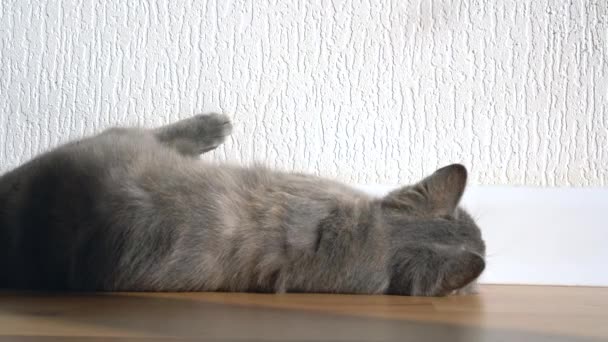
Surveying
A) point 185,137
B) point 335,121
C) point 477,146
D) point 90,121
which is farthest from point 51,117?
point 477,146

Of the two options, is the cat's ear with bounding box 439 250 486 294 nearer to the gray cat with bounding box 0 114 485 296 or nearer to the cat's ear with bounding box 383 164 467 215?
the gray cat with bounding box 0 114 485 296

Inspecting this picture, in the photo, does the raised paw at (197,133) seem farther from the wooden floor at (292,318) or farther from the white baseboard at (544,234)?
the white baseboard at (544,234)

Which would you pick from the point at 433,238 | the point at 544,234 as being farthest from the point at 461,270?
the point at 544,234

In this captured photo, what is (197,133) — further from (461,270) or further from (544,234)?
(544,234)

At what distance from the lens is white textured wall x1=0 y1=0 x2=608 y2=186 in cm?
174

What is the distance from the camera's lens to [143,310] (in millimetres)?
1122

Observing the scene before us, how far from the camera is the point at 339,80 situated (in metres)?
1.76

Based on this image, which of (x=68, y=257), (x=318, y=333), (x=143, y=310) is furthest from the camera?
(x=68, y=257)

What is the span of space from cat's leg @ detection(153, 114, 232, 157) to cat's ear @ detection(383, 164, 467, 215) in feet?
1.42

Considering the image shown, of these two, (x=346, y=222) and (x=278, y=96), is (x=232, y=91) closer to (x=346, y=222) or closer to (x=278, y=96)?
(x=278, y=96)

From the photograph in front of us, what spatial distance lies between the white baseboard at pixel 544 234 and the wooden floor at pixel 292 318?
266mm

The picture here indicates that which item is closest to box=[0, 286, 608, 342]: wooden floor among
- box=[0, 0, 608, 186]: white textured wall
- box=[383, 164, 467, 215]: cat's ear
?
box=[383, 164, 467, 215]: cat's ear

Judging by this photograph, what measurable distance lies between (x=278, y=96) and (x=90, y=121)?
421 millimetres

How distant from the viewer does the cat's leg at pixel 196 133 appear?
5.51 ft
